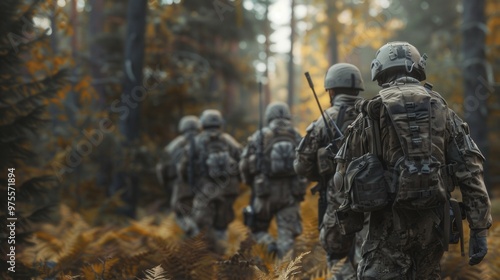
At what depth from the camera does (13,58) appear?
6258 mm

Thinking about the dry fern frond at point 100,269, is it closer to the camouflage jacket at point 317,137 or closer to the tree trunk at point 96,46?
the camouflage jacket at point 317,137

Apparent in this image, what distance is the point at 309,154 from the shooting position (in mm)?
6637

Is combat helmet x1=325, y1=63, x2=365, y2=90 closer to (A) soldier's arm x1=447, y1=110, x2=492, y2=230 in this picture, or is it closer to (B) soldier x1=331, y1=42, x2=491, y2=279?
(B) soldier x1=331, y1=42, x2=491, y2=279

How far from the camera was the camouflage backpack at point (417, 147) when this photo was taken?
425 centimetres

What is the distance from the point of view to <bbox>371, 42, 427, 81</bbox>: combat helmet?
4.74m

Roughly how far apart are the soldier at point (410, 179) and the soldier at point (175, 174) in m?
6.76

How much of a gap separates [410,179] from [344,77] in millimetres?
2562

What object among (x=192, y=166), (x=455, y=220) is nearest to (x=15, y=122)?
(x=455, y=220)

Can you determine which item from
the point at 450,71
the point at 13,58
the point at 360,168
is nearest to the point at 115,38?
the point at 450,71

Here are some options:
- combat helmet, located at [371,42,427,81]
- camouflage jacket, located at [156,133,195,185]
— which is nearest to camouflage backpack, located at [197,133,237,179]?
camouflage jacket, located at [156,133,195,185]

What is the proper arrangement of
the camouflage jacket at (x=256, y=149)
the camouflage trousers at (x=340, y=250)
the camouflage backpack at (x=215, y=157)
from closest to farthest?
the camouflage trousers at (x=340, y=250) → the camouflage jacket at (x=256, y=149) → the camouflage backpack at (x=215, y=157)

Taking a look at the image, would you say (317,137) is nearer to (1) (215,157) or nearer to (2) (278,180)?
(2) (278,180)

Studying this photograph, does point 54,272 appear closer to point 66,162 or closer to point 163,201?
point 66,162

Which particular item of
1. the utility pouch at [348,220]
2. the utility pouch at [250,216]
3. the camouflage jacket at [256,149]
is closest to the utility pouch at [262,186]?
the camouflage jacket at [256,149]
